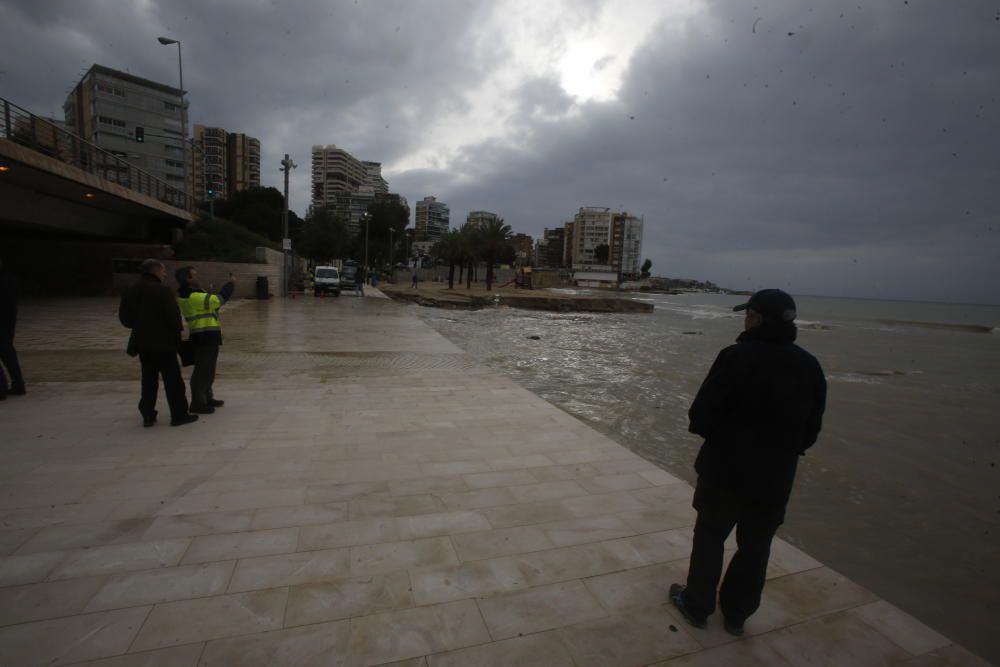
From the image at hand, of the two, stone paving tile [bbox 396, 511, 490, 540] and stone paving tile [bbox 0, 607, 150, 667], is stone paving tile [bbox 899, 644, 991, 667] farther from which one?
stone paving tile [bbox 0, 607, 150, 667]

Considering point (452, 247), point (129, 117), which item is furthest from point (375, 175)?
point (452, 247)

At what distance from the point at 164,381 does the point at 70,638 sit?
3.50 m

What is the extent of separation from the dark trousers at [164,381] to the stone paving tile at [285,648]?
147 inches

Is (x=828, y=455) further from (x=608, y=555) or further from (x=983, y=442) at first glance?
(x=608, y=555)

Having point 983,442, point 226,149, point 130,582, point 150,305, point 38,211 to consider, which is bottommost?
point 983,442

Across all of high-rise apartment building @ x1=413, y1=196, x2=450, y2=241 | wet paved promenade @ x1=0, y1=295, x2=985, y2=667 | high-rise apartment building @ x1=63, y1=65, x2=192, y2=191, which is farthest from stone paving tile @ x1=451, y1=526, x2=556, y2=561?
high-rise apartment building @ x1=413, y1=196, x2=450, y2=241

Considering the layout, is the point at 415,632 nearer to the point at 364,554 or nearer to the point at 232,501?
the point at 364,554

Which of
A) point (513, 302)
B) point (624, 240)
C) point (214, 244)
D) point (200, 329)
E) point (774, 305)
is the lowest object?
point (513, 302)

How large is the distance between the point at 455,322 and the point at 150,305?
2024cm

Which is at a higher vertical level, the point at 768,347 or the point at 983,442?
the point at 768,347

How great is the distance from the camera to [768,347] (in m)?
2.27

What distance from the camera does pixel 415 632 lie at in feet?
7.62

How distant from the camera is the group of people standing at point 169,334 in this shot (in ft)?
16.1

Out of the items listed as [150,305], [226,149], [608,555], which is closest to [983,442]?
[608,555]
